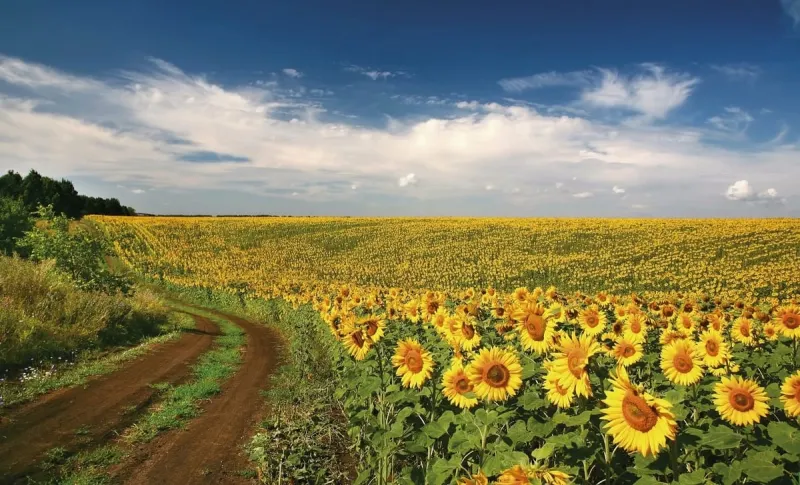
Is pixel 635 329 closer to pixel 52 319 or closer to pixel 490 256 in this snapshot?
pixel 52 319

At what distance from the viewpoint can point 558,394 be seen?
3053mm

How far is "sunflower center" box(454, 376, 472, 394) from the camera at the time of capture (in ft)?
11.9

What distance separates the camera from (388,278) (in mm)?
32156

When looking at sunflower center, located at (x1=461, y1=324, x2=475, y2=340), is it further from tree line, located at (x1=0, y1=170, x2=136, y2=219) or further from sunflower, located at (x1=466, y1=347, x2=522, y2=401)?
tree line, located at (x1=0, y1=170, x2=136, y2=219)

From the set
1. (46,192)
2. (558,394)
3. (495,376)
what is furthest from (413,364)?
(46,192)

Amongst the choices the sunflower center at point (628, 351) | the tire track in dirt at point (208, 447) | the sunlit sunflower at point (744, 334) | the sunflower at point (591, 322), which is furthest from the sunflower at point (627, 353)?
the tire track in dirt at point (208, 447)

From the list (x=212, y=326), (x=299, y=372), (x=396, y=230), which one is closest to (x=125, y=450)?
(x=299, y=372)

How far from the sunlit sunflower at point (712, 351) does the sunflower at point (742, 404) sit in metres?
1.36

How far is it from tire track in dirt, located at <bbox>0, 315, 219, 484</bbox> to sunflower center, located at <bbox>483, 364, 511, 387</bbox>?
5939 mm

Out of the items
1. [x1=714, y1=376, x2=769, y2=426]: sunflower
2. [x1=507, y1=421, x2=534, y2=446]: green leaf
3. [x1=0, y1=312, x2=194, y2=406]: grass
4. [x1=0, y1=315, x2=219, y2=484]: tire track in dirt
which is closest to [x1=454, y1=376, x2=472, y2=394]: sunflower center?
[x1=507, y1=421, x2=534, y2=446]: green leaf

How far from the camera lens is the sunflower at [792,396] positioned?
311cm

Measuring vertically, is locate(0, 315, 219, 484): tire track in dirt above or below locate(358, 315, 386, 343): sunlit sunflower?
below

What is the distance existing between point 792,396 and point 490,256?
32858 mm

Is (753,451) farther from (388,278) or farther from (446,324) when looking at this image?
(388,278)
